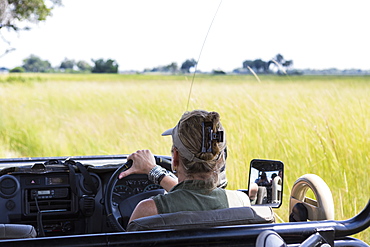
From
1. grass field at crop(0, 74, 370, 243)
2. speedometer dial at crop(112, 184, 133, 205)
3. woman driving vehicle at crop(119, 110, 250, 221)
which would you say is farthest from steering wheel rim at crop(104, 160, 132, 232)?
grass field at crop(0, 74, 370, 243)

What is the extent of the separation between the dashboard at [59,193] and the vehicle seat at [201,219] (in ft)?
3.98

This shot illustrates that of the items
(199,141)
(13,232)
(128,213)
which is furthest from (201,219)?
(128,213)

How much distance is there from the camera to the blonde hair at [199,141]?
6.82 feet

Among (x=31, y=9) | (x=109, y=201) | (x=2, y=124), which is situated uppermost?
(x=31, y=9)

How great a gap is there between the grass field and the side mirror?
232 centimetres

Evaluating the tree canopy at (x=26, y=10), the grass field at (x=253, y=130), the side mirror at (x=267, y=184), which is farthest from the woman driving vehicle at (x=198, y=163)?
the tree canopy at (x=26, y=10)

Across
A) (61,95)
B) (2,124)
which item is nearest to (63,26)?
(61,95)

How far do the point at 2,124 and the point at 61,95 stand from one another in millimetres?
4017

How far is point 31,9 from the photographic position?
12.7 m

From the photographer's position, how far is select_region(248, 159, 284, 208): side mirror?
2479mm

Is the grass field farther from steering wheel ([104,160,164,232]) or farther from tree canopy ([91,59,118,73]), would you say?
tree canopy ([91,59,118,73])

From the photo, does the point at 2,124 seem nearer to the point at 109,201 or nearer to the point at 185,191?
the point at 109,201

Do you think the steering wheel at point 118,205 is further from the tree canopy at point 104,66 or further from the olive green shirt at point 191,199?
the tree canopy at point 104,66

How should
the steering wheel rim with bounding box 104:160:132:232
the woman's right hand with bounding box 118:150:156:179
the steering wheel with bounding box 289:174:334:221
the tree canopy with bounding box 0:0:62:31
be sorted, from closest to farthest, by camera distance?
the steering wheel with bounding box 289:174:334:221, the woman's right hand with bounding box 118:150:156:179, the steering wheel rim with bounding box 104:160:132:232, the tree canopy with bounding box 0:0:62:31
